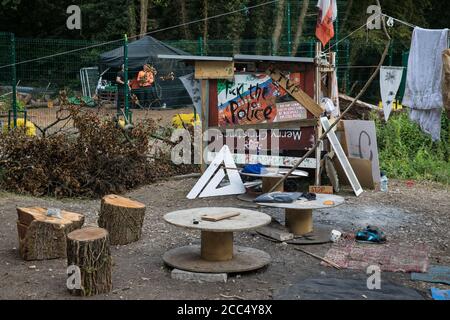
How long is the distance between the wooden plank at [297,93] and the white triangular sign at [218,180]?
4.26 feet

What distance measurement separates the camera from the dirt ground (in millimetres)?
5836

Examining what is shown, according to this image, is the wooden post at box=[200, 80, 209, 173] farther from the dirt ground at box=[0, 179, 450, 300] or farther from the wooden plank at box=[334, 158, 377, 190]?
the wooden plank at box=[334, 158, 377, 190]

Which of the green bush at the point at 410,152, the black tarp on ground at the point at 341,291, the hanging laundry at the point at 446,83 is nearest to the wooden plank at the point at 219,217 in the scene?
the black tarp on ground at the point at 341,291

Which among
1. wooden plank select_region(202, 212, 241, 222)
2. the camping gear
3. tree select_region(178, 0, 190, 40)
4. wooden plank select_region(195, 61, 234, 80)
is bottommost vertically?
the camping gear

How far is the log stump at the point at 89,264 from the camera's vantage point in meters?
5.59

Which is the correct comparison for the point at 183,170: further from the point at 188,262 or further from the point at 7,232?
the point at 188,262

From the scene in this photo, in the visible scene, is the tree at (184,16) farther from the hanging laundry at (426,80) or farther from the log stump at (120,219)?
the log stump at (120,219)

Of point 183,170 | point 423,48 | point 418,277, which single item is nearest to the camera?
point 418,277

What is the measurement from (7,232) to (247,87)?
14.4 feet

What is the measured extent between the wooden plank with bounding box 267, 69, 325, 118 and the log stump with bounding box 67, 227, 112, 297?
16.8 ft

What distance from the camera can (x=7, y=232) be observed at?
7863 millimetres

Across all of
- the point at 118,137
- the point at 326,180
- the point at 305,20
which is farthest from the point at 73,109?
the point at 305,20

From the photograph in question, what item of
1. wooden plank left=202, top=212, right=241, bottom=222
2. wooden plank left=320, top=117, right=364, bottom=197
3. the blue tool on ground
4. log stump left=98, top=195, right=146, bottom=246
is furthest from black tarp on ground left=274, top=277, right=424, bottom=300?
wooden plank left=320, top=117, right=364, bottom=197

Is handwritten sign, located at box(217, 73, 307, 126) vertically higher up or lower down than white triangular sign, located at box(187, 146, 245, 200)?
higher up
